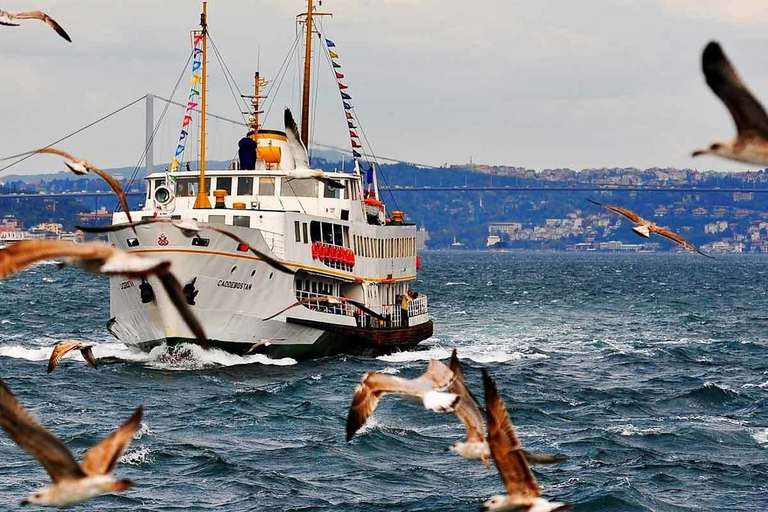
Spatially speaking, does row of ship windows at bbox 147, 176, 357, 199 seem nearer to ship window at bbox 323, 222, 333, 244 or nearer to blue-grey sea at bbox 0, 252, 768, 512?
ship window at bbox 323, 222, 333, 244

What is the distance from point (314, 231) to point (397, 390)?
88.3 ft

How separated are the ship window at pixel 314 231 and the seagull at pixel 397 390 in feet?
85.5

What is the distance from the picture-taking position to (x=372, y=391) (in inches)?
551

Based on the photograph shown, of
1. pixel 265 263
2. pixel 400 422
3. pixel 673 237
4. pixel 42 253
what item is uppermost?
pixel 42 253

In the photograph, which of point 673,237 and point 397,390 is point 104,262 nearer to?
point 397,390

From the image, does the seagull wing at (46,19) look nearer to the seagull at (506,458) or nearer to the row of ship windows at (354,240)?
the seagull at (506,458)

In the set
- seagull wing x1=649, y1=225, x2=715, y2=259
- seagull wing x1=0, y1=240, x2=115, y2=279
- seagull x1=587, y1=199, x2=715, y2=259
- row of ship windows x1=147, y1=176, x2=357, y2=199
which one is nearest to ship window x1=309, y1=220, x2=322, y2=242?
row of ship windows x1=147, y1=176, x2=357, y2=199

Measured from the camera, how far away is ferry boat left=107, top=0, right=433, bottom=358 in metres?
38.4

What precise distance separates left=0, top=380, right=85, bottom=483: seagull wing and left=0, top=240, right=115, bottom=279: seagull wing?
3.09ft

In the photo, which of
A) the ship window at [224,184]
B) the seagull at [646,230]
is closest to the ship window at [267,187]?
the ship window at [224,184]

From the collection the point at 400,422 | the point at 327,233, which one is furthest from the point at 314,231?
the point at 400,422

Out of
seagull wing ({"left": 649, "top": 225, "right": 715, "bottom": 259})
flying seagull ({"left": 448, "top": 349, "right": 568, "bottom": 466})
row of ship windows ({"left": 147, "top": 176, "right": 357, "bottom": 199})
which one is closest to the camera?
flying seagull ({"left": 448, "top": 349, "right": 568, "bottom": 466})

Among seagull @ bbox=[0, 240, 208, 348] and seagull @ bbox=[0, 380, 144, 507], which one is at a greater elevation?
seagull @ bbox=[0, 240, 208, 348]

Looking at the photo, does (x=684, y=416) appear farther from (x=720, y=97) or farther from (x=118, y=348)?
(x=720, y=97)
